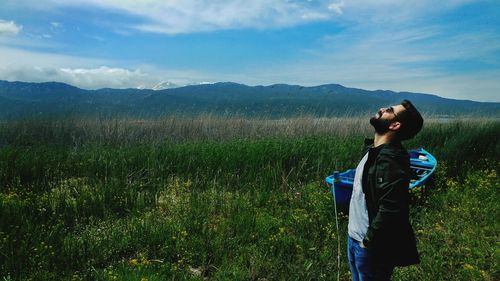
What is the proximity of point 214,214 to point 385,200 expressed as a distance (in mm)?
4194

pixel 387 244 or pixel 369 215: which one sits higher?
pixel 369 215

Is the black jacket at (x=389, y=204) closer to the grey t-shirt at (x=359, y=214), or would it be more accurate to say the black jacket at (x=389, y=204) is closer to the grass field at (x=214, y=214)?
the grey t-shirt at (x=359, y=214)

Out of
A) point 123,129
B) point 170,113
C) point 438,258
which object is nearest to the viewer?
point 438,258

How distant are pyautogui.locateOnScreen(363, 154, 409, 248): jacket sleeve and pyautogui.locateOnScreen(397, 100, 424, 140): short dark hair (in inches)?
7.4

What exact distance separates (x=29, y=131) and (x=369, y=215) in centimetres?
1456

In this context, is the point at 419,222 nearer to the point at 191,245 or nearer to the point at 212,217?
the point at 212,217

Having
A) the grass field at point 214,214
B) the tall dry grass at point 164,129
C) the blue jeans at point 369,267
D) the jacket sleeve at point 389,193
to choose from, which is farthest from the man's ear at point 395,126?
the tall dry grass at point 164,129

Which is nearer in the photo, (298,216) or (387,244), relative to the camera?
(387,244)

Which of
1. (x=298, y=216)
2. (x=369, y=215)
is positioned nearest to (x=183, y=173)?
(x=298, y=216)

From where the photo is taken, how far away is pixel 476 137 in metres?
11.2

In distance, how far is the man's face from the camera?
265cm

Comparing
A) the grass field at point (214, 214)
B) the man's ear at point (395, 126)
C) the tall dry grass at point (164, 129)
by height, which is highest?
the man's ear at point (395, 126)

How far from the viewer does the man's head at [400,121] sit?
263cm

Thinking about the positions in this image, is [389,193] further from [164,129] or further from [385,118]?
[164,129]
